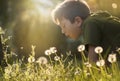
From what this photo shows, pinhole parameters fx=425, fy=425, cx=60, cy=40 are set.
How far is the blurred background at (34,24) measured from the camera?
47.4 feet

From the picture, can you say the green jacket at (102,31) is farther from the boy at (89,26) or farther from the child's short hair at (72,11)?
the child's short hair at (72,11)

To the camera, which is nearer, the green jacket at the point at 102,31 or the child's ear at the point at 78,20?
the green jacket at the point at 102,31

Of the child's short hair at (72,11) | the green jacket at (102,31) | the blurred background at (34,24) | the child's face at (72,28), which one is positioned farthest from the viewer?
the blurred background at (34,24)

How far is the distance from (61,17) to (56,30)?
10208 millimetres

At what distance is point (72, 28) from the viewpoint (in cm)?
535

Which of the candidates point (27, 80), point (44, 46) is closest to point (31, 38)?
point (44, 46)

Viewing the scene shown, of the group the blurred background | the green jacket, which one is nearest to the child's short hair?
Result: the green jacket

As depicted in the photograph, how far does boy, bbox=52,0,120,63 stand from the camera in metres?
5.11

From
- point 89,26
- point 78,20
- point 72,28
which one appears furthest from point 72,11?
point 89,26

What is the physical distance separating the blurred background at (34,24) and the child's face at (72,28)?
8154mm

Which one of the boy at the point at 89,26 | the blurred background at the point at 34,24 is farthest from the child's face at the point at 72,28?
the blurred background at the point at 34,24

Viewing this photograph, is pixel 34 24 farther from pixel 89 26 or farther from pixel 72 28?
pixel 89 26

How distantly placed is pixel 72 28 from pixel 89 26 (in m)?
0.30

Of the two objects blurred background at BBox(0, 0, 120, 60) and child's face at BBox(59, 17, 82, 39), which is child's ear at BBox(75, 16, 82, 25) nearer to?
child's face at BBox(59, 17, 82, 39)
